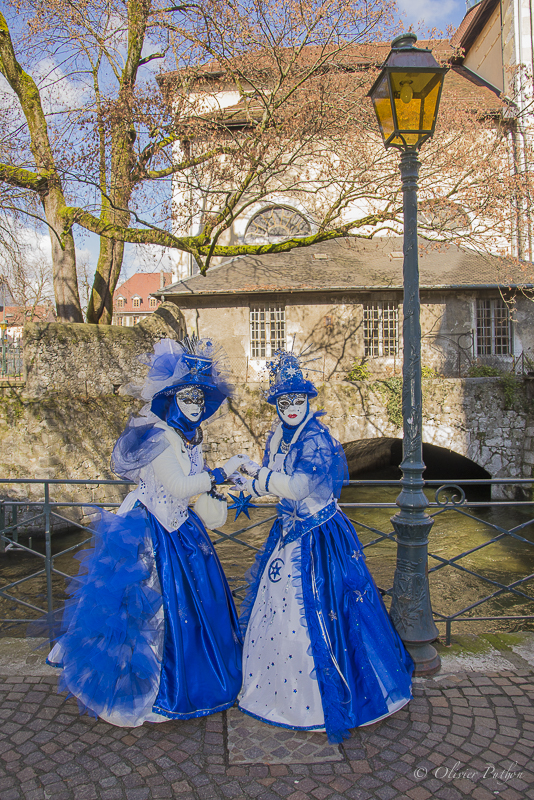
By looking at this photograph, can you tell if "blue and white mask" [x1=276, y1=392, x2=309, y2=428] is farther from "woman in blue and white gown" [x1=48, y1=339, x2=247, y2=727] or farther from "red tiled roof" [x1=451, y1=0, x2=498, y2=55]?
"red tiled roof" [x1=451, y1=0, x2=498, y2=55]

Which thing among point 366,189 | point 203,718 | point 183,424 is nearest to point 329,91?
point 366,189

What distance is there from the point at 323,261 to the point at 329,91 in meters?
7.28

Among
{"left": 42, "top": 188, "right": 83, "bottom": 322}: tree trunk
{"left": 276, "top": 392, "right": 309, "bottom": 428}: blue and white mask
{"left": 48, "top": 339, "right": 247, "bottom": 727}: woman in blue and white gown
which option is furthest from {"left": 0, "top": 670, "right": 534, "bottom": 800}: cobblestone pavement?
{"left": 42, "top": 188, "right": 83, "bottom": 322}: tree trunk

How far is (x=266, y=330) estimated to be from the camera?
51.5 ft

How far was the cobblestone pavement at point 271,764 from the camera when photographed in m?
2.07

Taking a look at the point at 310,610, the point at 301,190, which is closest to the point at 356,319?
the point at 301,190

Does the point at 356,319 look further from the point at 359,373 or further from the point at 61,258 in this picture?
the point at 61,258

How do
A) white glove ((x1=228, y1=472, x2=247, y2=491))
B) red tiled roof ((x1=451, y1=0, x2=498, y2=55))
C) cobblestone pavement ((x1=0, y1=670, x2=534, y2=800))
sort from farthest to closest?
red tiled roof ((x1=451, y1=0, x2=498, y2=55))
white glove ((x1=228, y1=472, x2=247, y2=491))
cobblestone pavement ((x1=0, y1=670, x2=534, y2=800))

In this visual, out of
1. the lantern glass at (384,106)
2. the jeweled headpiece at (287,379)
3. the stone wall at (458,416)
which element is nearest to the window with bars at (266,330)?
the stone wall at (458,416)

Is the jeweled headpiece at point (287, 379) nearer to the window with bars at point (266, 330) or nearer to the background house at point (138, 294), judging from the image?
the window with bars at point (266, 330)

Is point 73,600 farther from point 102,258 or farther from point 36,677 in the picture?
point 102,258

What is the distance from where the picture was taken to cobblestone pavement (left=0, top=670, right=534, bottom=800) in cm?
207

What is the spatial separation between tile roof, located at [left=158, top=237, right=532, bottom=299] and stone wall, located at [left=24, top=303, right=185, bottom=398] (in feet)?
15.7

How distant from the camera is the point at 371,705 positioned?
2.42 m
